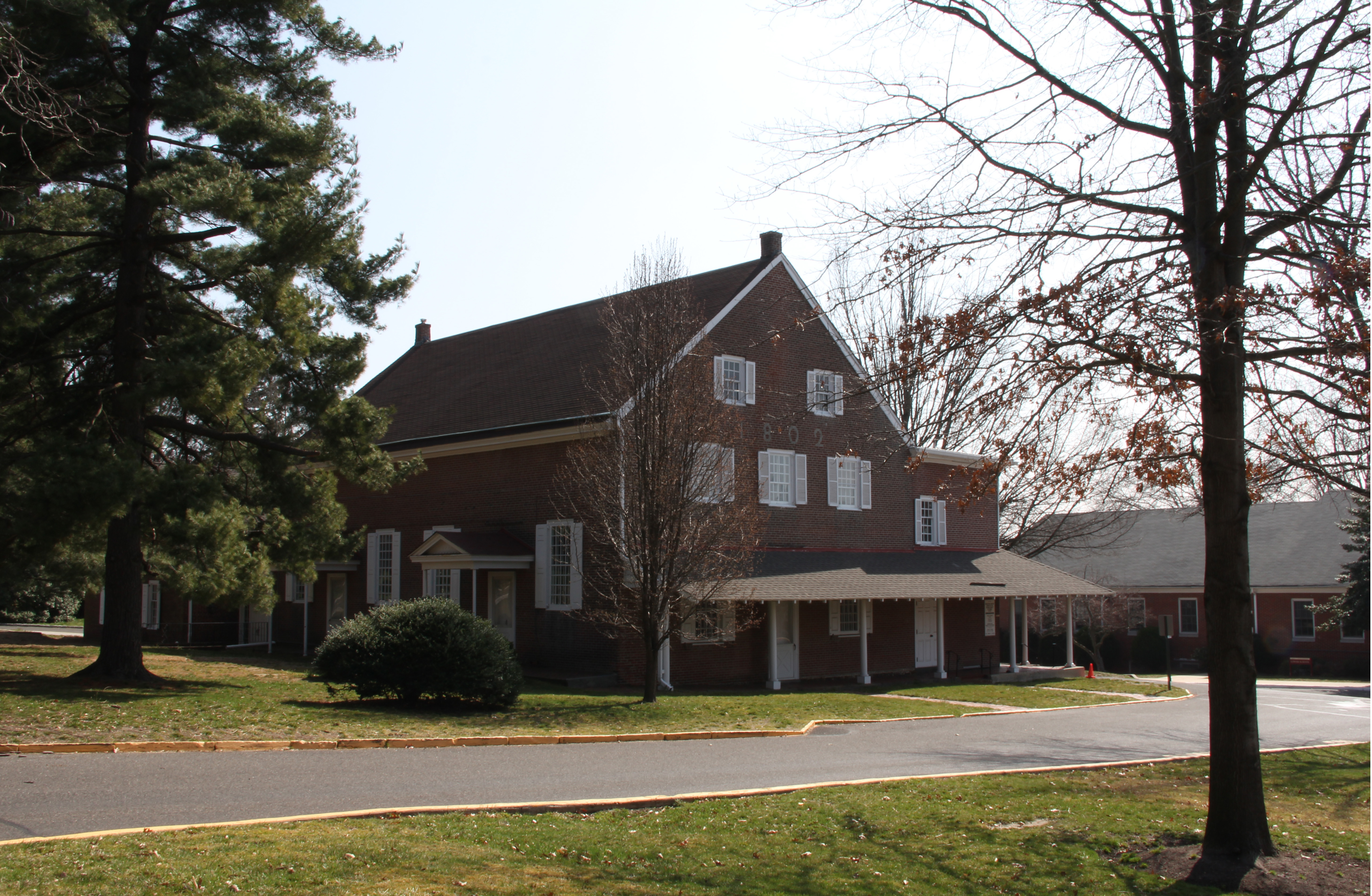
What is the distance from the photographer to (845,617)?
92.8ft

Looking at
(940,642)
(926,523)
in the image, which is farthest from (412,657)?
(926,523)

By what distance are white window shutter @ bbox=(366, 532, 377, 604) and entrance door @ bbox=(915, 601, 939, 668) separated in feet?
49.6

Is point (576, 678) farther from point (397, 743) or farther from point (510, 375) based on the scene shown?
point (510, 375)

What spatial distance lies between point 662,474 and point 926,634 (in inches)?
574

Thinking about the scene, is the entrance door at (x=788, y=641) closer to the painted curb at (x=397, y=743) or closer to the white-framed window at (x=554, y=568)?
the white-framed window at (x=554, y=568)

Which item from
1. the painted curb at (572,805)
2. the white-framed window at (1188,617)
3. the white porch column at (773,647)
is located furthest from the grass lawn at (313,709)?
the white-framed window at (1188,617)

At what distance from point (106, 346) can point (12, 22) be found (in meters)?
6.42

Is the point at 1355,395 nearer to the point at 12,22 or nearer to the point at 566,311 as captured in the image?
the point at 12,22

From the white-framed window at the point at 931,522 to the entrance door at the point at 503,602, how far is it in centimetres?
1268

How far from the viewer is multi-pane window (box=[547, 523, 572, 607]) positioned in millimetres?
23938

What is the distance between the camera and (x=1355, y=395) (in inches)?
308

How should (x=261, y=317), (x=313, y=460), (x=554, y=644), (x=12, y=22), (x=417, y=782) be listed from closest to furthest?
1. (x=417, y=782)
2. (x=12, y=22)
3. (x=261, y=317)
4. (x=313, y=460)
5. (x=554, y=644)

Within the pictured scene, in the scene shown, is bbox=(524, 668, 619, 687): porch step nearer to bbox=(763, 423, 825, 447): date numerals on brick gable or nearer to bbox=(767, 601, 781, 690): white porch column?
bbox=(767, 601, 781, 690): white porch column

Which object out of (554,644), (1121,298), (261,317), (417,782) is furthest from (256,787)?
(554,644)
